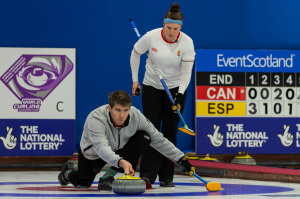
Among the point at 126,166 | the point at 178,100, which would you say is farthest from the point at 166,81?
the point at 126,166

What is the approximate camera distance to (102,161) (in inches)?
146

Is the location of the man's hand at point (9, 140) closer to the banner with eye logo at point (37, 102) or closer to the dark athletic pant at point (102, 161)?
the banner with eye logo at point (37, 102)

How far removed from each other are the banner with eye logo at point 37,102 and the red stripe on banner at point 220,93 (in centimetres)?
134

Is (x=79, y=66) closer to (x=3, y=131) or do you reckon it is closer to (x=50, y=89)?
(x=50, y=89)

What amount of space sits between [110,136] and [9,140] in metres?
3.01

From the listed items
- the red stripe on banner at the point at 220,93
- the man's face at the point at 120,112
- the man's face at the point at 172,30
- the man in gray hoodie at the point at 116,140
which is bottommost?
the man in gray hoodie at the point at 116,140

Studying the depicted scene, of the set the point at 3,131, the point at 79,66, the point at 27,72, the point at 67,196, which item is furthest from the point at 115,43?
the point at 67,196

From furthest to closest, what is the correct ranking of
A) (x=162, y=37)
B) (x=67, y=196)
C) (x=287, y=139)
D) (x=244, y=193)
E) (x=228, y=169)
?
1. (x=287, y=139)
2. (x=228, y=169)
3. (x=162, y=37)
4. (x=244, y=193)
5. (x=67, y=196)

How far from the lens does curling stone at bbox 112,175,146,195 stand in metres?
3.33

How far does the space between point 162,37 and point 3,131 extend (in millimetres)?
2706

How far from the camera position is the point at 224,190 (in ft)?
12.7

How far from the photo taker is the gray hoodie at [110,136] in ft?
11.0

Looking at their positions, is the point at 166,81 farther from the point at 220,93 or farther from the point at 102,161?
the point at 220,93

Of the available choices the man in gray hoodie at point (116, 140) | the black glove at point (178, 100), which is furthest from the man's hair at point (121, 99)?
the black glove at point (178, 100)
